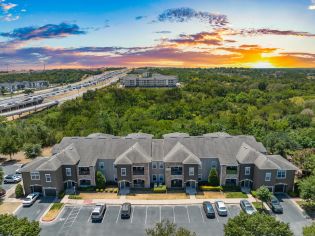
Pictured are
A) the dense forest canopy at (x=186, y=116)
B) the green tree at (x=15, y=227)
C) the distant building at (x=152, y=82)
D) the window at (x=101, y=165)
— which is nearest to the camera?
the green tree at (x=15, y=227)

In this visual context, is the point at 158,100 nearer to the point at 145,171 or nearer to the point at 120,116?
the point at 120,116

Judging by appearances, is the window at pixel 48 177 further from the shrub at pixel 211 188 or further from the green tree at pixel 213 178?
the green tree at pixel 213 178

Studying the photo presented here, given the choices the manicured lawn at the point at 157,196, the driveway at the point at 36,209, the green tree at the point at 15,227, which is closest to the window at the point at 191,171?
the manicured lawn at the point at 157,196

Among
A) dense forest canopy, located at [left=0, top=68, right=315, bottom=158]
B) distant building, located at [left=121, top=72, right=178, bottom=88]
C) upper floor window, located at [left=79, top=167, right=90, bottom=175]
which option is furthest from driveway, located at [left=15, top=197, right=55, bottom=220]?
distant building, located at [left=121, top=72, right=178, bottom=88]

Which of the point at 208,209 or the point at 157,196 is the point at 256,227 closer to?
the point at 208,209

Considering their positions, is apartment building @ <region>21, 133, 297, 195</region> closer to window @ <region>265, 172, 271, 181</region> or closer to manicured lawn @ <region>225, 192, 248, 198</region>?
window @ <region>265, 172, 271, 181</region>

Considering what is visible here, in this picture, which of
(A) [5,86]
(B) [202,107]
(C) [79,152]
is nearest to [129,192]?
(C) [79,152]
